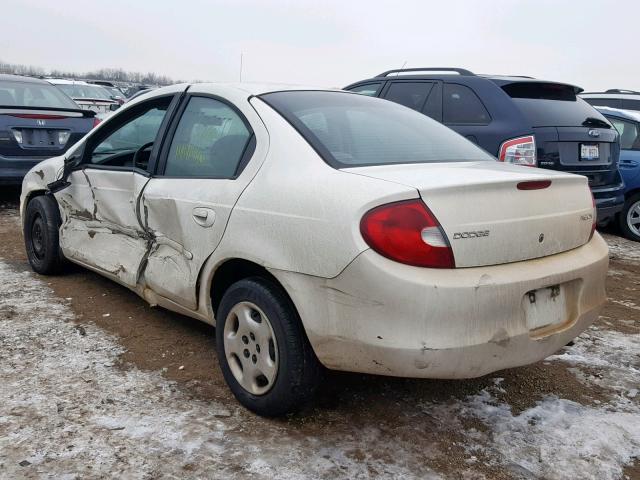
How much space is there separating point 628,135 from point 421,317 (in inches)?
258

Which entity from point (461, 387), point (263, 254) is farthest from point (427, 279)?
point (461, 387)

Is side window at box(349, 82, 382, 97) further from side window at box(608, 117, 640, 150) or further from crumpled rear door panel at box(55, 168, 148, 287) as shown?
crumpled rear door panel at box(55, 168, 148, 287)

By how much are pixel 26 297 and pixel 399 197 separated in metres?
3.13

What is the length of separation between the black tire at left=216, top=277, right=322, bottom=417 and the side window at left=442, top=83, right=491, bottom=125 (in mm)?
3508

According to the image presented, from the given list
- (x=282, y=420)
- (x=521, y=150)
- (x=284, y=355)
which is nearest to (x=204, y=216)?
(x=284, y=355)

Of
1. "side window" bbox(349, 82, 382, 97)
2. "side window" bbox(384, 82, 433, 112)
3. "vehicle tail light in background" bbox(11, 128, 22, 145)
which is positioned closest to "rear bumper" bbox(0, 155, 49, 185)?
"vehicle tail light in background" bbox(11, 128, 22, 145)

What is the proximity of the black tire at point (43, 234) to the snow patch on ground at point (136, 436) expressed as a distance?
4.44ft

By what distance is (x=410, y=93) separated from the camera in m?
6.21

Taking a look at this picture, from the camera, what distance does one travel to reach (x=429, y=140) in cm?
318

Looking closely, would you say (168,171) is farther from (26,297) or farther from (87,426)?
(26,297)

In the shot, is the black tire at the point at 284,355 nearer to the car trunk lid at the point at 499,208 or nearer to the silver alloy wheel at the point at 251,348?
the silver alloy wheel at the point at 251,348

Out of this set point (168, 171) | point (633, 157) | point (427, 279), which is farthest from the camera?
point (633, 157)

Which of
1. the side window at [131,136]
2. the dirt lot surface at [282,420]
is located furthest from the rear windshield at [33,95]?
the dirt lot surface at [282,420]

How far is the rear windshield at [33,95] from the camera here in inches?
316
